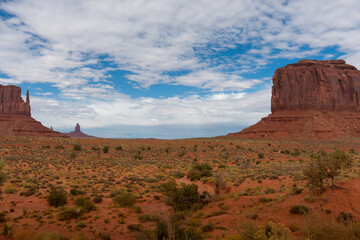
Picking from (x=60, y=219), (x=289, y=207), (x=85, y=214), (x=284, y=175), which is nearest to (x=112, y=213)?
(x=85, y=214)

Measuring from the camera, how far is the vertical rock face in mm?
114700

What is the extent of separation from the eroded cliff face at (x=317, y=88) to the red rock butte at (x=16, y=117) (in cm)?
11098

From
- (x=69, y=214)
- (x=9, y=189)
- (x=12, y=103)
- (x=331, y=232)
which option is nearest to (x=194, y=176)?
(x=69, y=214)

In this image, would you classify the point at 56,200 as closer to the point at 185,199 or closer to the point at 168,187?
the point at 168,187

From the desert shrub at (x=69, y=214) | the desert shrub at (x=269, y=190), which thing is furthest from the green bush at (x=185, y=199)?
the desert shrub at (x=69, y=214)

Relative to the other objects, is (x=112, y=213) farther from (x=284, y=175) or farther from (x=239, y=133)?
(x=239, y=133)

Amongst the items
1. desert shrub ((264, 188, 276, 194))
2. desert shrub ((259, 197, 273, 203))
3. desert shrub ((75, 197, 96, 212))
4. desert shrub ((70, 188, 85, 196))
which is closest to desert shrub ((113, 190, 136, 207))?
desert shrub ((75, 197, 96, 212))

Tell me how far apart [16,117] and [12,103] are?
417 inches

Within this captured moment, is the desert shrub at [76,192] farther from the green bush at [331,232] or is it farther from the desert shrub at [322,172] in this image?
the desert shrub at [322,172]

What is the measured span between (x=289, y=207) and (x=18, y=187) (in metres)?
19.6

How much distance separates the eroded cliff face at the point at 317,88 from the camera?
100 meters

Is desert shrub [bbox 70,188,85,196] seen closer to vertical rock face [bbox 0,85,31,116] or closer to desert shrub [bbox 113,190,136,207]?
desert shrub [bbox 113,190,136,207]

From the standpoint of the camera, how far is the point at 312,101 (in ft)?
327

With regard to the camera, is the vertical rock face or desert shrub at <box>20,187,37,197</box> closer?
desert shrub at <box>20,187,37,197</box>
